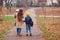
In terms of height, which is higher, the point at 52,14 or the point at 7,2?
the point at 7,2

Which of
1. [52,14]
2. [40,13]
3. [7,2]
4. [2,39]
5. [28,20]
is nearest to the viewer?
[2,39]

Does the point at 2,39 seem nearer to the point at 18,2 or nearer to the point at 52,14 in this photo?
the point at 18,2

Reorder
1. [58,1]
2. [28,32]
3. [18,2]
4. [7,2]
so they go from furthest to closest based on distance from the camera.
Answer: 1. [58,1]
2. [18,2]
3. [7,2]
4. [28,32]

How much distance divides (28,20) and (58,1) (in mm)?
20069

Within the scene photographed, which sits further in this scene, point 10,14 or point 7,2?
point 10,14

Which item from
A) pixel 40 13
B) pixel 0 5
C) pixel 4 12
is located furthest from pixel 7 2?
pixel 40 13

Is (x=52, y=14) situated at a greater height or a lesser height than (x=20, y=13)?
lesser

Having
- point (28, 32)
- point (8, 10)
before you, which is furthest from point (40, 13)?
point (28, 32)

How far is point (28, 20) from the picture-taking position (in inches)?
571

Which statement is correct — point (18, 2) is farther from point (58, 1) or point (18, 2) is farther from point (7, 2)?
point (58, 1)

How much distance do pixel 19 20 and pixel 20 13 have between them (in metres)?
0.45

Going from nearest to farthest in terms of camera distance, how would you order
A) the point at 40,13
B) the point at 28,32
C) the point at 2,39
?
1. the point at 2,39
2. the point at 28,32
3. the point at 40,13

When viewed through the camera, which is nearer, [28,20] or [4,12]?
[28,20]

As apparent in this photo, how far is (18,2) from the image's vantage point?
29.7 meters
